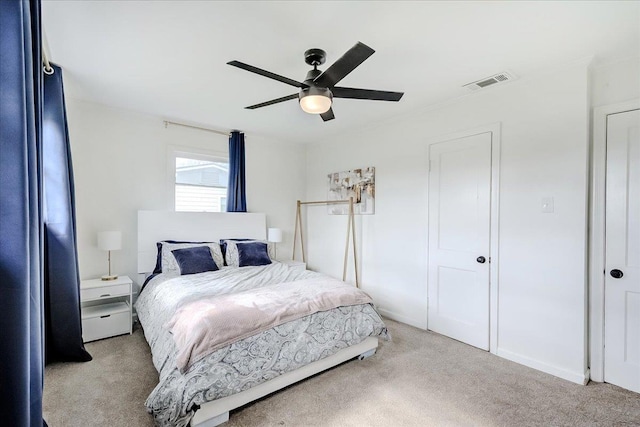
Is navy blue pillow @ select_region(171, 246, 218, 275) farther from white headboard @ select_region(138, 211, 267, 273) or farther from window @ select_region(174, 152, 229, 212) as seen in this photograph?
window @ select_region(174, 152, 229, 212)

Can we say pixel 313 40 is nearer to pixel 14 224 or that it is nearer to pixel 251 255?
pixel 14 224

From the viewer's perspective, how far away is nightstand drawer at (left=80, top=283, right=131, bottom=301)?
3087 mm

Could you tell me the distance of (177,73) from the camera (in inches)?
108

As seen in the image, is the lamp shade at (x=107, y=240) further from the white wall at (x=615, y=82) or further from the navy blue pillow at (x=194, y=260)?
the white wall at (x=615, y=82)

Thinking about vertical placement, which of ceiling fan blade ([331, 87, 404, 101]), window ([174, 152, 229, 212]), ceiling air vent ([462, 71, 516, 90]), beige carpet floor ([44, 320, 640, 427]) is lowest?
beige carpet floor ([44, 320, 640, 427])

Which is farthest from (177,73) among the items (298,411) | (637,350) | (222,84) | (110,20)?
(637,350)

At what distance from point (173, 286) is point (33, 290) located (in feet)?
5.96

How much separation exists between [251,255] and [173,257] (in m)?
0.91

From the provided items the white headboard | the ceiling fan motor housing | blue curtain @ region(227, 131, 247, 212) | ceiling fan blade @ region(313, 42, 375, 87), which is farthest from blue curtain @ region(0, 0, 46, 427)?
blue curtain @ region(227, 131, 247, 212)

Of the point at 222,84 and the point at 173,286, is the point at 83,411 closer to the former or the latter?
the point at 173,286

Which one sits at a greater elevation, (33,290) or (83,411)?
(33,290)

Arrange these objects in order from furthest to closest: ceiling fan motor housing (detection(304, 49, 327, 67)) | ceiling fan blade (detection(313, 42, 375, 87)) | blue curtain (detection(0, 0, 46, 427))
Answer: ceiling fan motor housing (detection(304, 49, 327, 67)) → ceiling fan blade (detection(313, 42, 375, 87)) → blue curtain (detection(0, 0, 46, 427))

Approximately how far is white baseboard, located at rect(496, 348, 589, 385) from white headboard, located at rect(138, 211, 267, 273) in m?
3.40

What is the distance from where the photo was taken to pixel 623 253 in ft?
7.91
